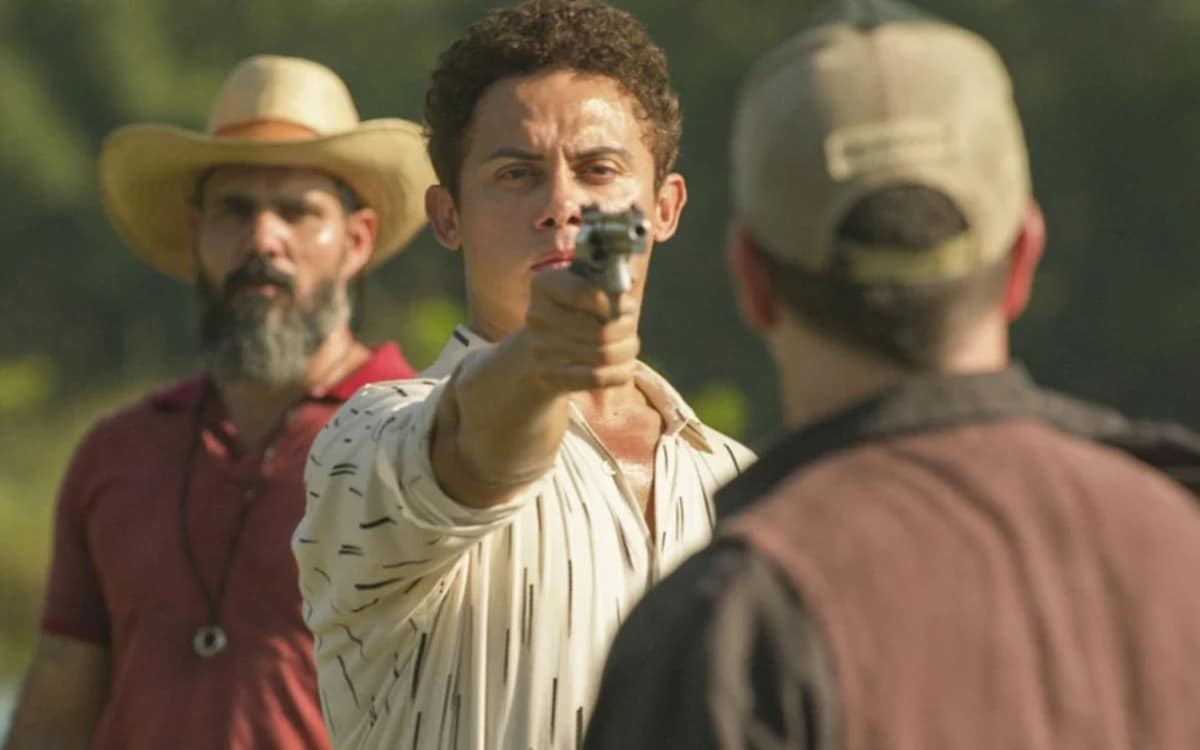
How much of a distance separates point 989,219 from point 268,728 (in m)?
3.29

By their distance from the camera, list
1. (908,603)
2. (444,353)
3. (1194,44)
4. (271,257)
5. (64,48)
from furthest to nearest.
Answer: (64,48) < (1194,44) < (271,257) < (444,353) < (908,603)

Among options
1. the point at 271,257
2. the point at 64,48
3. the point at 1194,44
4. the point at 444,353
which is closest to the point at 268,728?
the point at 271,257

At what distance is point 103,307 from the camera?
4225 cm

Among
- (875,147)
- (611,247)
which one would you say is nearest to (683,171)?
(611,247)

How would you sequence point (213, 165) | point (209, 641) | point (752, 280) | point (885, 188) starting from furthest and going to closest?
point (213, 165), point (209, 641), point (752, 280), point (885, 188)

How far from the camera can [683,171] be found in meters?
34.6

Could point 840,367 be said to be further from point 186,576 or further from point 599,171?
point 186,576

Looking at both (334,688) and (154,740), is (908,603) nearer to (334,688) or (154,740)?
(334,688)

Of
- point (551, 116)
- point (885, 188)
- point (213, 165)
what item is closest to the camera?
point (885, 188)

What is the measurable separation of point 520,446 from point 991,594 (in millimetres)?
1046

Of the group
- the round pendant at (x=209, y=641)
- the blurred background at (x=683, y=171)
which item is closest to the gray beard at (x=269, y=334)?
the round pendant at (x=209, y=641)

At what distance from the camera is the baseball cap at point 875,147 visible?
10.4ft

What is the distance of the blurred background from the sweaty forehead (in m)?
20.9

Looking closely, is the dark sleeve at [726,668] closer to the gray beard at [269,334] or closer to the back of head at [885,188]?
the back of head at [885,188]
